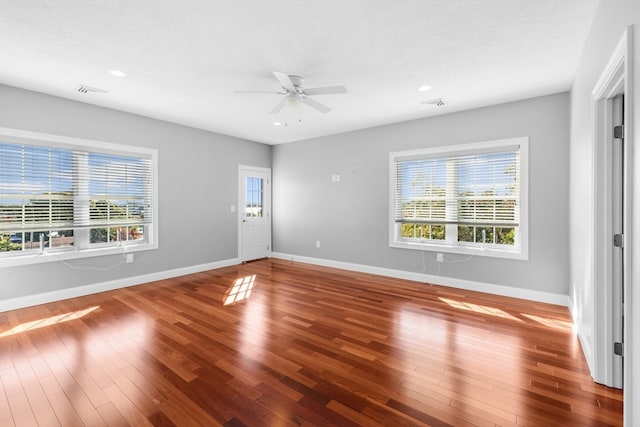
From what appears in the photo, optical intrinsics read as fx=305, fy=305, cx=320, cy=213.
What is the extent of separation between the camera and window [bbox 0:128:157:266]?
3.68m

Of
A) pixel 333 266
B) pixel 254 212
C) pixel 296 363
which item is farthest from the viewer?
pixel 254 212

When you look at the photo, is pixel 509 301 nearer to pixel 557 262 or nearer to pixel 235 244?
pixel 557 262

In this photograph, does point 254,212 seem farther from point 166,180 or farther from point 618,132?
point 618,132

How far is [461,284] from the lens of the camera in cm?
453

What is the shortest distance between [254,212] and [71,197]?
3255mm

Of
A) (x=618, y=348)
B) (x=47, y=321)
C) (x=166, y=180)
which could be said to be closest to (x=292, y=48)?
(x=618, y=348)

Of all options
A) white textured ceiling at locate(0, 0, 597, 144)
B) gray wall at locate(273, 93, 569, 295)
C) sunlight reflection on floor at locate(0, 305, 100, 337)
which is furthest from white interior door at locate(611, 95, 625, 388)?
sunlight reflection on floor at locate(0, 305, 100, 337)

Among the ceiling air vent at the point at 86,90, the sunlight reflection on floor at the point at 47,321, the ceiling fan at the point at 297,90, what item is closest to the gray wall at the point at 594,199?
the ceiling fan at the point at 297,90

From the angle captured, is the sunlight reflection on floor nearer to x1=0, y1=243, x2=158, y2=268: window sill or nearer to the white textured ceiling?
x1=0, y1=243, x2=158, y2=268: window sill

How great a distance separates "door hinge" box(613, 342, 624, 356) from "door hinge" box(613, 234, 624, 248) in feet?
2.18

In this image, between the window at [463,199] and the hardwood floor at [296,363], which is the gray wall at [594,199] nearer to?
the hardwood floor at [296,363]

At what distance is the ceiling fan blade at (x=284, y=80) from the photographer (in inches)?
112

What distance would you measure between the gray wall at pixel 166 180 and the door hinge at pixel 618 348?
218 inches

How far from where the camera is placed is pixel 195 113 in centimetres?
462
